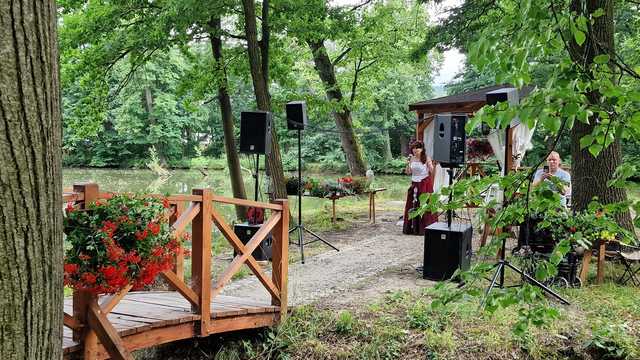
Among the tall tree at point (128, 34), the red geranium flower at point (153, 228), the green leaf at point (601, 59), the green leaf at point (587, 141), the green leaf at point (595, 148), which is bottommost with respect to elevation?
the red geranium flower at point (153, 228)

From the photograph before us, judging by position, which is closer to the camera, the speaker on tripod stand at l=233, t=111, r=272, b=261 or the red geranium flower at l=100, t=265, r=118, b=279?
the red geranium flower at l=100, t=265, r=118, b=279

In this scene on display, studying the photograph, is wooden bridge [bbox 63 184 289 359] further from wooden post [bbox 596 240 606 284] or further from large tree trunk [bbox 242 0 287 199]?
large tree trunk [bbox 242 0 287 199]

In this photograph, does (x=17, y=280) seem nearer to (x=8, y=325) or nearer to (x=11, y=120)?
(x=8, y=325)

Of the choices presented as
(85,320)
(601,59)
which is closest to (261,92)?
(85,320)

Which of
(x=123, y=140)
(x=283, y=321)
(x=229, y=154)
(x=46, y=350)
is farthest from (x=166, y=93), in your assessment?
(x=46, y=350)

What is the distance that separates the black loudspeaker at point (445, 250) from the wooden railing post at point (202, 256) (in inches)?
106

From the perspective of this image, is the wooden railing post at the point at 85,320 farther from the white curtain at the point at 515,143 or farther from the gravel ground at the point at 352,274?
Result: the white curtain at the point at 515,143

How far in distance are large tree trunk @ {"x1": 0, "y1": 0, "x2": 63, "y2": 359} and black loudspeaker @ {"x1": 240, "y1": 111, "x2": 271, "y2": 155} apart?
5309mm

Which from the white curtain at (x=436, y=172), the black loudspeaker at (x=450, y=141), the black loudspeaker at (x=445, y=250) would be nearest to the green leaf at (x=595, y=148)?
the black loudspeaker at (x=445, y=250)

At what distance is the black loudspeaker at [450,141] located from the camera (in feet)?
19.8

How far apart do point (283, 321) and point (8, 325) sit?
3257 mm

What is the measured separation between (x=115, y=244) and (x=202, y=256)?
977 millimetres

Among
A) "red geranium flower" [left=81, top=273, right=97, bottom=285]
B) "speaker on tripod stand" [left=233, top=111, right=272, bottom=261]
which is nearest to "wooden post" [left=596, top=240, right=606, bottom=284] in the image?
"speaker on tripod stand" [left=233, top=111, right=272, bottom=261]

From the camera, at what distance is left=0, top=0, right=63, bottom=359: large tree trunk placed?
1513mm
